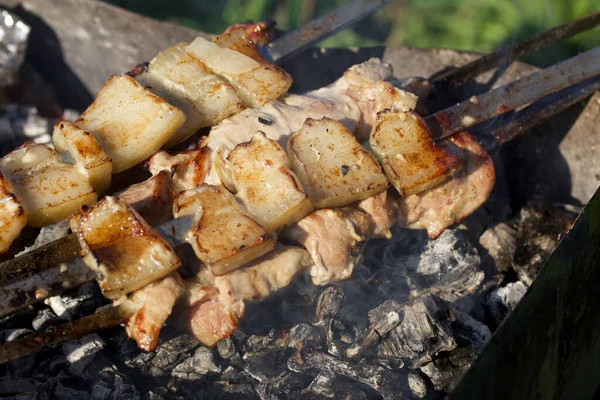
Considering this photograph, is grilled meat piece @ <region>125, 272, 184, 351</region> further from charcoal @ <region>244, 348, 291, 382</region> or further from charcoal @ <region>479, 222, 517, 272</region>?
charcoal @ <region>479, 222, 517, 272</region>

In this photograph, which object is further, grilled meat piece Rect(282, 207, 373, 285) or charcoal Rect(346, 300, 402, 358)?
charcoal Rect(346, 300, 402, 358)

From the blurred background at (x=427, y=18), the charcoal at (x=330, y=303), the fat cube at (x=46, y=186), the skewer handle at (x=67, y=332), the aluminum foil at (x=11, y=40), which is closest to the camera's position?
the skewer handle at (x=67, y=332)

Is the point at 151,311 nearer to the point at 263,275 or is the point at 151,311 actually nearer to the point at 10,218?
the point at 263,275

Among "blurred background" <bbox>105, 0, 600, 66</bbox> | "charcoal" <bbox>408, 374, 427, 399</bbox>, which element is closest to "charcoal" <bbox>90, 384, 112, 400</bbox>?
"charcoal" <bbox>408, 374, 427, 399</bbox>

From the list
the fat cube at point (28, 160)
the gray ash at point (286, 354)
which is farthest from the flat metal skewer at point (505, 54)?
the fat cube at point (28, 160)

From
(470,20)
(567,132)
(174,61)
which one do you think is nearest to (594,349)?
(567,132)

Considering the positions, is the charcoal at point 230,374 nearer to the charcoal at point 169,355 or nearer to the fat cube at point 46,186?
the charcoal at point 169,355
